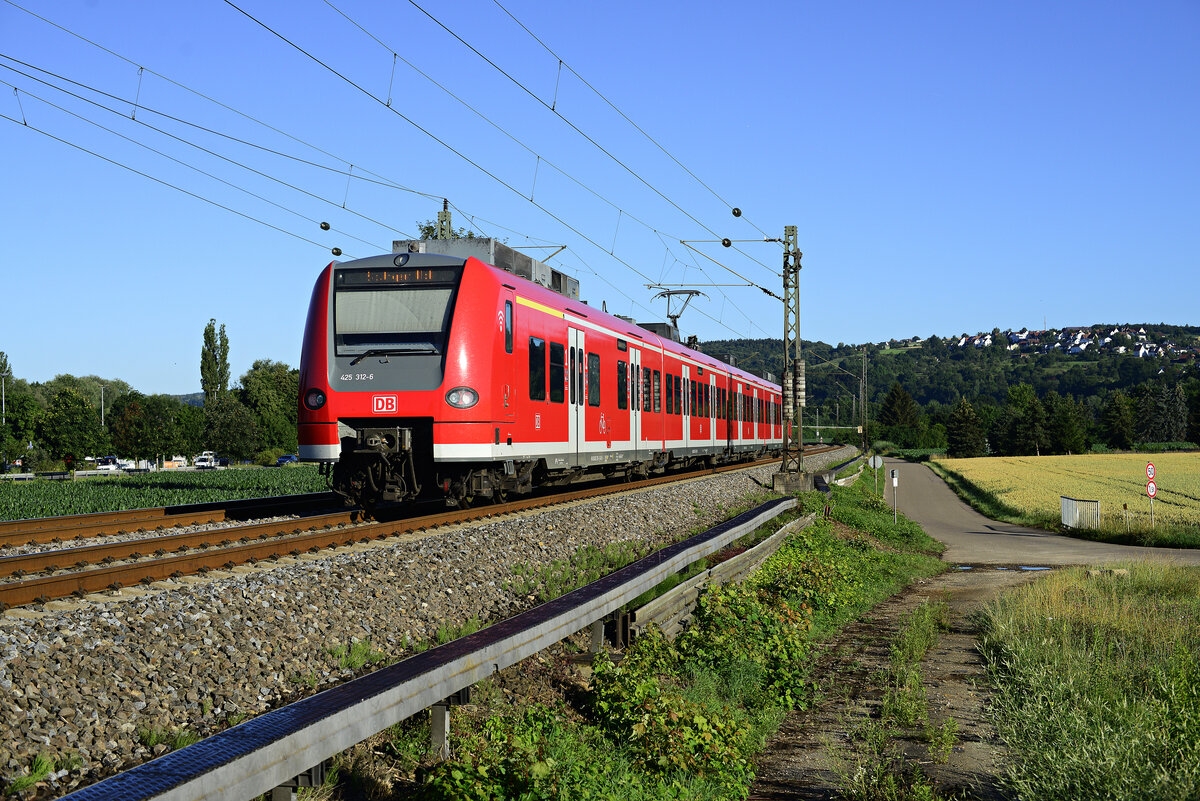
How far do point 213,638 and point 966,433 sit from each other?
140350 millimetres

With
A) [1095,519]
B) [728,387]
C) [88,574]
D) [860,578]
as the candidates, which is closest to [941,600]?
[860,578]

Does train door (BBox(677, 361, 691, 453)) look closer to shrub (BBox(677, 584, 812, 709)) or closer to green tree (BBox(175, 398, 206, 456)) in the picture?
shrub (BBox(677, 584, 812, 709))

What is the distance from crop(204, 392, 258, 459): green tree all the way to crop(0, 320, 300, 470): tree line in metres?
0.09

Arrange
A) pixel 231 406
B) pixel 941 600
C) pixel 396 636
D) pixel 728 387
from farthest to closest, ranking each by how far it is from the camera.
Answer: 1. pixel 231 406
2. pixel 728 387
3. pixel 941 600
4. pixel 396 636

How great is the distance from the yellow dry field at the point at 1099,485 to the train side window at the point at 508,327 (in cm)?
3070

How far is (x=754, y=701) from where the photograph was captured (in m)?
9.51

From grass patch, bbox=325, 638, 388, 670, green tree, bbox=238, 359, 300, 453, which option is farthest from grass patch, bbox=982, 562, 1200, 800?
green tree, bbox=238, 359, 300, 453

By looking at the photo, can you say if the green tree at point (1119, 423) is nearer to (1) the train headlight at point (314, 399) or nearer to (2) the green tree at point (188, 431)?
(2) the green tree at point (188, 431)

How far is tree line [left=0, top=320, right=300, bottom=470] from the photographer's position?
3593 inches

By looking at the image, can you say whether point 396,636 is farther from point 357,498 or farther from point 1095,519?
point 1095,519

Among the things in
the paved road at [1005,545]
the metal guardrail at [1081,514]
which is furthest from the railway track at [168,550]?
the metal guardrail at [1081,514]

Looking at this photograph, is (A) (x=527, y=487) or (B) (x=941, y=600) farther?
(B) (x=941, y=600)

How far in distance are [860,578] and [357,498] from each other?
9.84 metres

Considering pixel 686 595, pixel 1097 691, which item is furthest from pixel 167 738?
pixel 1097 691
